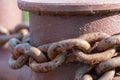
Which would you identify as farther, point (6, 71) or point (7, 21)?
point (7, 21)

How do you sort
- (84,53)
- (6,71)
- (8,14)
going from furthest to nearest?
(8,14) → (6,71) → (84,53)

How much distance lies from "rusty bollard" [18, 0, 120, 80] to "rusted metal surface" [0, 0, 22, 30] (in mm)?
1177

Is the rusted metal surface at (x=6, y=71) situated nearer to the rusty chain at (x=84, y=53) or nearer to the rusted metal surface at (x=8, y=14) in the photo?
the rusted metal surface at (x=8, y=14)

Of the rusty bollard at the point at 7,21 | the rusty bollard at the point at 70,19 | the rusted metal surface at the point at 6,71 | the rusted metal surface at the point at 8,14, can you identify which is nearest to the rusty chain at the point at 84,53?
the rusty bollard at the point at 70,19

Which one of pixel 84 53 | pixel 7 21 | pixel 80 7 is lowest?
pixel 7 21

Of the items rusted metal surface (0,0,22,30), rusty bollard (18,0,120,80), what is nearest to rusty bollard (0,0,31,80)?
rusted metal surface (0,0,22,30)

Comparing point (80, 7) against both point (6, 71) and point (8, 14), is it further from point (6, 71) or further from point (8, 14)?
point (8, 14)

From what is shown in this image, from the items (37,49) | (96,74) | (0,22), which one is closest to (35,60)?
(37,49)

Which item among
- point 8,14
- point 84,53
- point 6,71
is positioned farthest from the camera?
point 8,14

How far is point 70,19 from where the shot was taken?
3.67 feet

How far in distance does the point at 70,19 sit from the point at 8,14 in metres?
1.32

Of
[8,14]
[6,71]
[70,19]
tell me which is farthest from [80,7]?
[8,14]

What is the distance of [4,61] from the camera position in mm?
2086

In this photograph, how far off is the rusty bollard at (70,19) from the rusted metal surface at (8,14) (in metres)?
1.18
